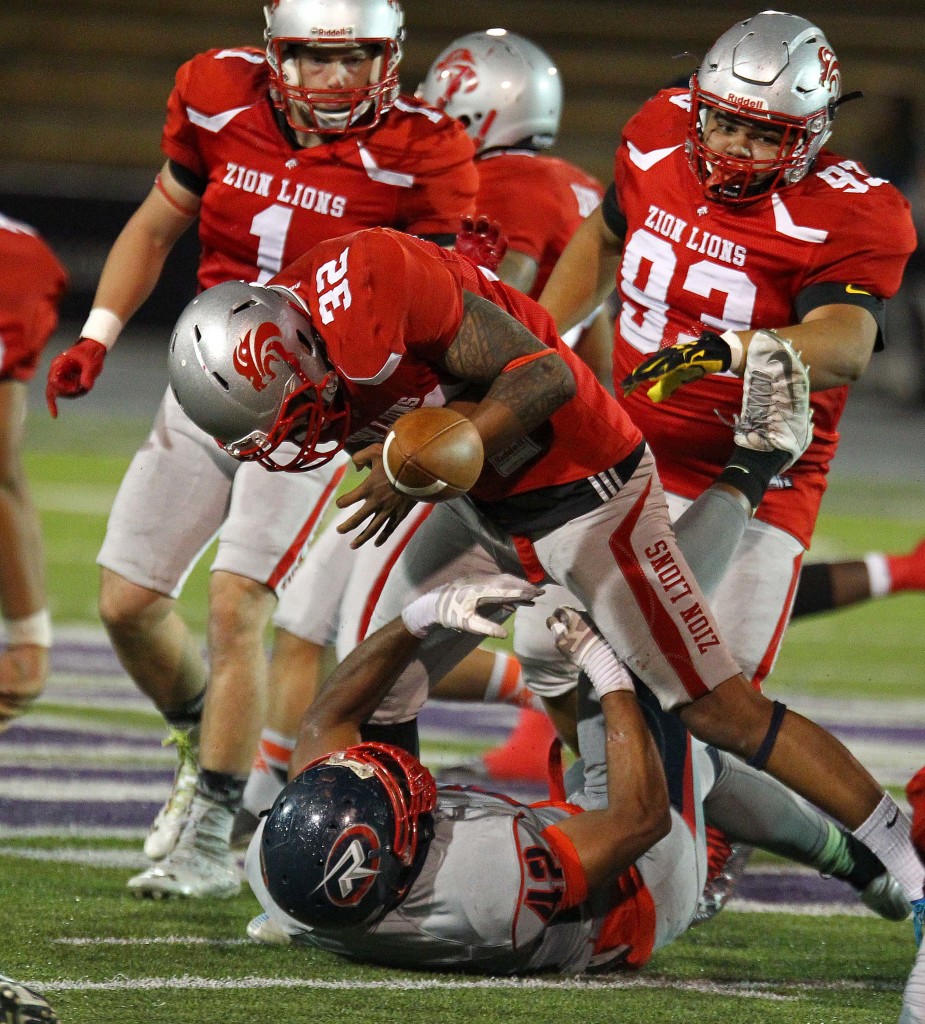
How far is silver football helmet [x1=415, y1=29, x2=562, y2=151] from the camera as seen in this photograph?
4.71 m

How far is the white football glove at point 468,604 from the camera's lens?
293 cm

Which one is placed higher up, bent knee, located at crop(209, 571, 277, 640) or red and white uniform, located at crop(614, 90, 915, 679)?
red and white uniform, located at crop(614, 90, 915, 679)

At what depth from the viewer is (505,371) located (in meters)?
2.78

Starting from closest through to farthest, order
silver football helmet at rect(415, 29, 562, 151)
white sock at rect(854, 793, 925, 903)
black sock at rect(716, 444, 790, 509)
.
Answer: white sock at rect(854, 793, 925, 903), black sock at rect(716, 444, 790, 509), silver football helmet at rect(415, 29, 562, 151)

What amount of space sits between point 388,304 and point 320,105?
1.23 meters

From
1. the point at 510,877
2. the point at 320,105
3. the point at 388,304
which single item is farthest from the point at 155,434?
the point at 510,877

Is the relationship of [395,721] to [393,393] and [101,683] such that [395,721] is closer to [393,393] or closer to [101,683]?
[393,393]

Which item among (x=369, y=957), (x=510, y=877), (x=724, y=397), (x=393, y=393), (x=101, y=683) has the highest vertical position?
(x=393, y=393)

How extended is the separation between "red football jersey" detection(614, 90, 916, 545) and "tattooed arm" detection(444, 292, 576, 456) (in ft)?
2.94

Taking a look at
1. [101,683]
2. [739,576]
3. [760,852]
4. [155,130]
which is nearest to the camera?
[739,576]

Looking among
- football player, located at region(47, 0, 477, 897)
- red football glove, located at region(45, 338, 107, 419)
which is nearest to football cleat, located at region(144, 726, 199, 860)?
football player, located at region(47, 0, 477, 897)

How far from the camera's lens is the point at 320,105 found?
12.4ft

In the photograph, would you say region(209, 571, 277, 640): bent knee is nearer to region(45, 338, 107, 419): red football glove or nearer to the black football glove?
region(45, 338, 107, 419): red football glove

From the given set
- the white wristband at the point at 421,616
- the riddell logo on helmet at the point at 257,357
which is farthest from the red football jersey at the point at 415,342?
the white wristband at the point at 421,616
